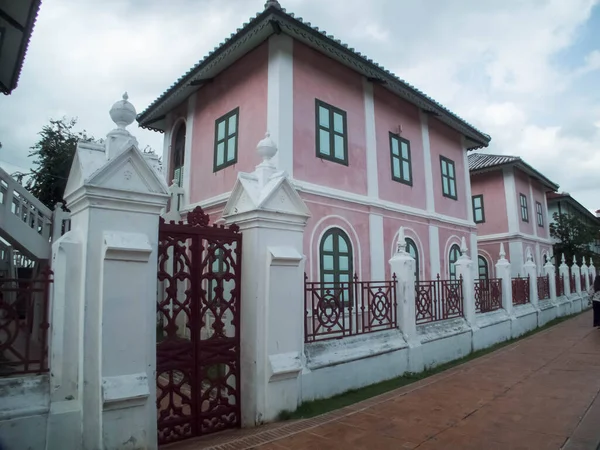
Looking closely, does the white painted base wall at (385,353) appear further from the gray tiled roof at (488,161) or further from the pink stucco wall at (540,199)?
the pink stucco wall at (540,199)

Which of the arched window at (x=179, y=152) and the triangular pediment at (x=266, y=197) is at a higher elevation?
the arched window at (x=179, y=152)

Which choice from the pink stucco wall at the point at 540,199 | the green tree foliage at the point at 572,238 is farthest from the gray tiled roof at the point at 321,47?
the green tree foliage at the point at 572,238

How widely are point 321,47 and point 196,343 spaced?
288 inches

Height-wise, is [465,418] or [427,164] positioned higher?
[427,164]

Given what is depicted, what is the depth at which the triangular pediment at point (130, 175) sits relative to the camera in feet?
11.4

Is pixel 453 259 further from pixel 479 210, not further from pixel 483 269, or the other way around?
pixel 479 210

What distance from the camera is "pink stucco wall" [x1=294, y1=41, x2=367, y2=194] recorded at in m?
8.91

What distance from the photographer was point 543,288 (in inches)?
556

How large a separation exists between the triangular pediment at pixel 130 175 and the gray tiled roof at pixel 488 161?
60.4 ft

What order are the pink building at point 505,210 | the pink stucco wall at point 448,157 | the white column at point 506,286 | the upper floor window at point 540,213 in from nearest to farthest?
the white column at point 506,286 → the pink stucco wall at point 448,157 → the pink building at point 505,210 → the upper floor window at point 540,213

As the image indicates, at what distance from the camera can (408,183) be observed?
Result: 39.0 ft

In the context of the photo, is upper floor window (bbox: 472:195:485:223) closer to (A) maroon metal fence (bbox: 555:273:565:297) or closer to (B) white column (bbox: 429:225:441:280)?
(A) maroon metal fence (bbox: 555:273:565:297)

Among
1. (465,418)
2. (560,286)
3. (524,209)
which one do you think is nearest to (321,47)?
(465,418)

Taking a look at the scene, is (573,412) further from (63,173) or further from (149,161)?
(63,173)
